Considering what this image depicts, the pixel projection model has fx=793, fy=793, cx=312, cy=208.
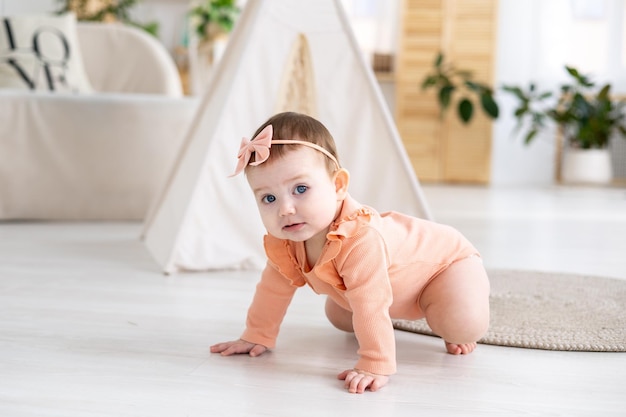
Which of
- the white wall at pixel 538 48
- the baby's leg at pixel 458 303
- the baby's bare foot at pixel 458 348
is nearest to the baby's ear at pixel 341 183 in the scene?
the baby's leg at pixel 458 303

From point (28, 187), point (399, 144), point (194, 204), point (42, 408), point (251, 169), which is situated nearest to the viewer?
point (42, 408)

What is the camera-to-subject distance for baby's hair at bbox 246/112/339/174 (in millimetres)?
1127

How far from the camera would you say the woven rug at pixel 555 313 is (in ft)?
4.54

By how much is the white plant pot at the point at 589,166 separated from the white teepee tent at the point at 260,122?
338 centimetres

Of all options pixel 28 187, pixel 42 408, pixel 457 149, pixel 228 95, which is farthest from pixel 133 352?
pixel 457 149

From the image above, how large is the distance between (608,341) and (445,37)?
4765 millimetres

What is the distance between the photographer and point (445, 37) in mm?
5883

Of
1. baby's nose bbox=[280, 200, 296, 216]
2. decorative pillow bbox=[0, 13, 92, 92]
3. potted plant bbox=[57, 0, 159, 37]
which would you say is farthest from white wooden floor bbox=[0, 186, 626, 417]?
potted plant bbox=[57, 0, 159, 37]

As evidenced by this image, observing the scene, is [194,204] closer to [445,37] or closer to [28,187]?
[28,187]

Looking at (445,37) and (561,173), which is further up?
(445,37)

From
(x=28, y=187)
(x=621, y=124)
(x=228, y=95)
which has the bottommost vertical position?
(x=621, y=124)

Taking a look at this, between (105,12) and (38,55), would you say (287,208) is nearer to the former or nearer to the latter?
(38,55)

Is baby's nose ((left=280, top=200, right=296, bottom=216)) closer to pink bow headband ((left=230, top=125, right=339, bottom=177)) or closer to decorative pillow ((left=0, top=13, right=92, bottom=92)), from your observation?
pink bow headband ((left=230, top=125, right=339, bottom=177))

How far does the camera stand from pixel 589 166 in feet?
17.1
